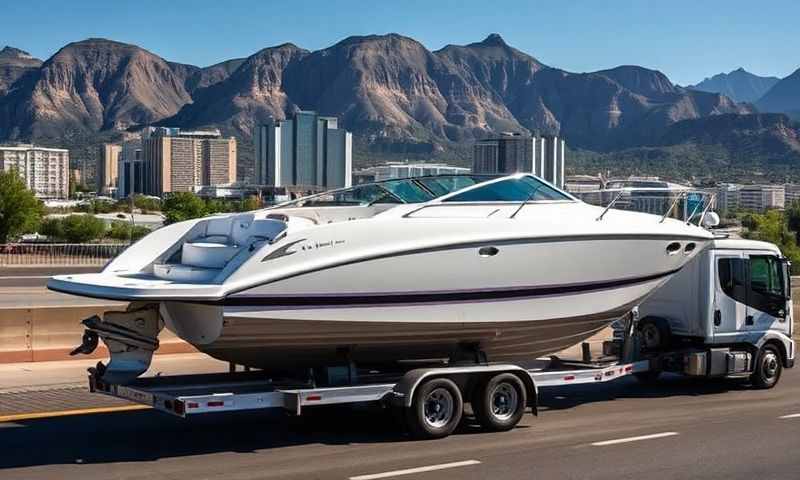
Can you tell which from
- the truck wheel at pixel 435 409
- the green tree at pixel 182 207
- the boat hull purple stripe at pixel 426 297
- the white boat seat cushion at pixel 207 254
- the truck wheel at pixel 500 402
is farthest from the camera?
the green tree at pixel 182 207

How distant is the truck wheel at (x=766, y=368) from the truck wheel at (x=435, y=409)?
5855mm

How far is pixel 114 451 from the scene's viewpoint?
10812mm

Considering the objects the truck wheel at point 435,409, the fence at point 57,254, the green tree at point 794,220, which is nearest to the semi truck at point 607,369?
the truck wheel at point 435,409

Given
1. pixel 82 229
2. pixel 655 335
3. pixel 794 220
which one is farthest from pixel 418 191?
pixel 794 220

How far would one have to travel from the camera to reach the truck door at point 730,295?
15.0m

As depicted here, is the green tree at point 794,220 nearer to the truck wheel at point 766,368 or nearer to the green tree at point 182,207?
the green tree at point 182,207

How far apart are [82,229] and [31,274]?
47369 mm

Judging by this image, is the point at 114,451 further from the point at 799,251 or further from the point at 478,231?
the point at 799,251

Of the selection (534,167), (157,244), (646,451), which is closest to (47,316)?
(157,244)

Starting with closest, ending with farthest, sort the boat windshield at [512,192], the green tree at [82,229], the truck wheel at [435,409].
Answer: the truck wheel at [435,409], the boat windshield at [512,192], the green tree at [82,229]

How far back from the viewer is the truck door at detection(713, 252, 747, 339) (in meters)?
15.0

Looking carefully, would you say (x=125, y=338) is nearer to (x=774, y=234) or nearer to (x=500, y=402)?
(x=500, y=402)

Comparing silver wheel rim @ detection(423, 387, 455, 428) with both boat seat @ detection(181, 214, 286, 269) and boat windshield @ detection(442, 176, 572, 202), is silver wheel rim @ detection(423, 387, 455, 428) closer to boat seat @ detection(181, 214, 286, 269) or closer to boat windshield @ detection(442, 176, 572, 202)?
boat windshield @ detection(442, 176, 572, 202)

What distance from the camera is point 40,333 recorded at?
675 inches
